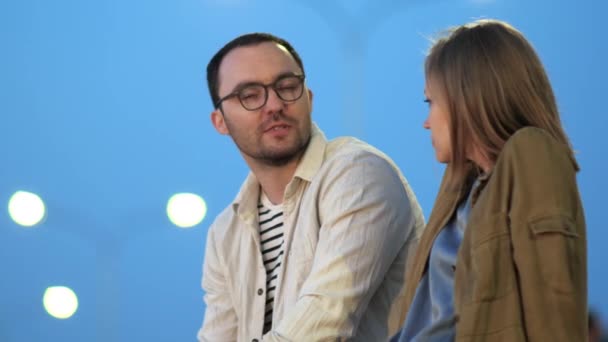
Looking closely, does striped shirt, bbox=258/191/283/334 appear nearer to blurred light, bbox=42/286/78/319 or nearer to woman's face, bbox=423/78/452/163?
woman's face, bbox=423/78/452/163

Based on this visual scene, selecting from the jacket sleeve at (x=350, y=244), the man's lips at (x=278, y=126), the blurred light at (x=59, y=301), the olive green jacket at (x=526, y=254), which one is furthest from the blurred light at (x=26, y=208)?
the olive green jacket at (x=526, y=254)

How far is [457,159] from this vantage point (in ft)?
5.18

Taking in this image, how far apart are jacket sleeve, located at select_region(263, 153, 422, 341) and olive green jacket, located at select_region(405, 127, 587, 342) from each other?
22.0 inches

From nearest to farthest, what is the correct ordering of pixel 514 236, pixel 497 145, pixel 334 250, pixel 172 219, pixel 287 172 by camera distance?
pixel 514 236
pixel 497 145
pixel 334 250
pixel 287 172
pixel 172 219

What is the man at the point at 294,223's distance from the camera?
2002 mm

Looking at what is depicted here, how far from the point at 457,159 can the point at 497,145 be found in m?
0.09

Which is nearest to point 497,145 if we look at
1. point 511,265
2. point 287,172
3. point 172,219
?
point 511,265

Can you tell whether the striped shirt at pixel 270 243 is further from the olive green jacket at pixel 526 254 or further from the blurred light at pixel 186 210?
the blurred light at pixel 186 210

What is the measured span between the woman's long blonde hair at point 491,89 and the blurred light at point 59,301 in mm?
2319

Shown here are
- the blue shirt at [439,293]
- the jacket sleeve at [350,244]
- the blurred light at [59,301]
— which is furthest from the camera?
the blurred light at [59,301]

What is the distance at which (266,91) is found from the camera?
2314mm

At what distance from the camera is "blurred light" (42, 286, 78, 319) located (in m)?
3.63

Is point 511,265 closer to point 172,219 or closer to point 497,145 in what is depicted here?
point 497,145

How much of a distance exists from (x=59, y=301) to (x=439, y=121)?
2371 mm
